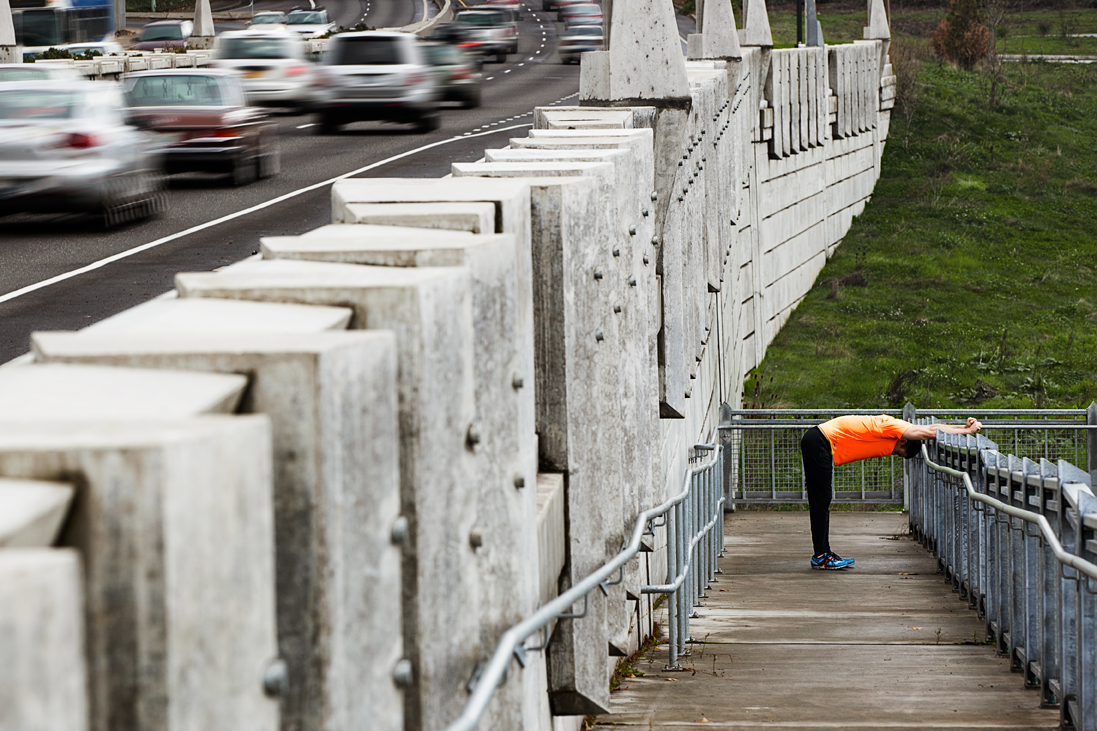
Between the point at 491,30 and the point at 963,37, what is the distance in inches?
766

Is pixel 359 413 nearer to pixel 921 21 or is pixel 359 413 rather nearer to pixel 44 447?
pixel 44 447

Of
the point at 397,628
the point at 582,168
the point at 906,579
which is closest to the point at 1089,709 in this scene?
the point at 582,168

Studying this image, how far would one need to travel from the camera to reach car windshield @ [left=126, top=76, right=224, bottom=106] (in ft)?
67.0

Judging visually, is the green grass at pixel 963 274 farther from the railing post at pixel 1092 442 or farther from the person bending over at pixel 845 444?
the person bending over at pixel 845 444

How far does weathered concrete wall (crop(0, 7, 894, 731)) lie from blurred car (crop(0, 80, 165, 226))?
8788mm

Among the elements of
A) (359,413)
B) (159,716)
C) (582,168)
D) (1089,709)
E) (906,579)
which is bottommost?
(906,579)

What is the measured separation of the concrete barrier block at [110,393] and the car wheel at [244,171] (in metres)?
18.3

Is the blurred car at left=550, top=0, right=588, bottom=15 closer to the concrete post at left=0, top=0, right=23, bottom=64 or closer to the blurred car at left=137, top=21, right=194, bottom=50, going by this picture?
the blurred car at left=137, top=21, right=194, bottom=50

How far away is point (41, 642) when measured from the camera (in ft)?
6.16

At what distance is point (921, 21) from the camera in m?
75.6

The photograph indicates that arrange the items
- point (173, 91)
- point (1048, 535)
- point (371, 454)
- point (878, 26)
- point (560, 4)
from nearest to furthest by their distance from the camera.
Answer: point (371, 454) < point (1048, 535) < point (173, 91) < point (878, 26) < point (560, 4)

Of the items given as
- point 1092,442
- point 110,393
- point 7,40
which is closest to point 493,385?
point 110,393

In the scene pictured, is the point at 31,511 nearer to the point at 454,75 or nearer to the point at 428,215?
the point at 428,215

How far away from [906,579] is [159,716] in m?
11.9
